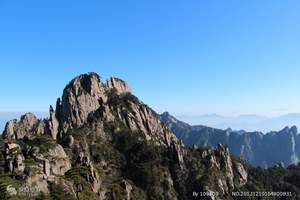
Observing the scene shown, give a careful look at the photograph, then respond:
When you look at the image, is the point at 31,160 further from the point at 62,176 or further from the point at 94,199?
the point at 94,199

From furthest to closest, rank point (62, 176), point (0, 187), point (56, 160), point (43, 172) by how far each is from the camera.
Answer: point (56, 160), point (62, 176), point (43, 172), point (0, 187)

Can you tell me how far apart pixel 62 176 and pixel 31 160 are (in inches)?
611

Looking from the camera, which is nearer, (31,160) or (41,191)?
(41,191)

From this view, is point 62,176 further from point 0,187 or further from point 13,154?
point 0,187

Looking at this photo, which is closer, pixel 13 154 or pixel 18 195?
pixel 18 195

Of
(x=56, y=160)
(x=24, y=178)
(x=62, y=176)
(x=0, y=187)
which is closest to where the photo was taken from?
(x=0, y=187)

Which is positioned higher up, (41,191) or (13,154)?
(13,154)

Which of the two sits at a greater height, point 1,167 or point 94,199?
point 1,167

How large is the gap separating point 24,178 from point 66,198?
16.0 meters

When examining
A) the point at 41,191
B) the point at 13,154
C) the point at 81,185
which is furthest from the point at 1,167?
the point at 81,185

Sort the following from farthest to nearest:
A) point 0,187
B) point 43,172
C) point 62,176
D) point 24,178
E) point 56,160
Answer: point 56,160
point 62,176
point 43,172
point 24,178
point 0,187

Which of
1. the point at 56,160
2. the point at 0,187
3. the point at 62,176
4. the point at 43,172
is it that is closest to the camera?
the point at 0,187

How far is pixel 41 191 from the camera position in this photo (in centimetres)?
16288

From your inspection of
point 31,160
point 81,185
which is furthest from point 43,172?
point 81,185
